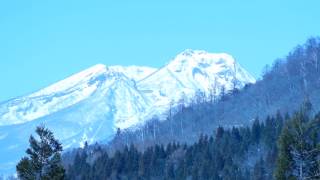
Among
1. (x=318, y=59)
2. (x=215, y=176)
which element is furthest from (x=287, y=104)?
(x=215, y=176)

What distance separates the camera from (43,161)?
1554 inches

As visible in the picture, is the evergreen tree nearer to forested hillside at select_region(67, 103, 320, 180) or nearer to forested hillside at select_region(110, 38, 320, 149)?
forested hillside at select_region(67, 103, 320, 180)

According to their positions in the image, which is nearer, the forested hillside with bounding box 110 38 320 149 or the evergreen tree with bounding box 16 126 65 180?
the evergreen tree with bounding box 16 126 65 180

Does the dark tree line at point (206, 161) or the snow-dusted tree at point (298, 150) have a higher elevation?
the dark tree line at point (206, 161)

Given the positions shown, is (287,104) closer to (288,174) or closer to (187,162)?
(187,162)

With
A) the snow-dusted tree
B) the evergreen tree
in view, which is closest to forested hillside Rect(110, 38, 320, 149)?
the snow-dusted tree

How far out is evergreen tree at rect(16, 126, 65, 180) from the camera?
3875 cm

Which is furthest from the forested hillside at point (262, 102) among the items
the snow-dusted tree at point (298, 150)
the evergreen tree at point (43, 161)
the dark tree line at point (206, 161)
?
the evergreen tree at point (43, 161)

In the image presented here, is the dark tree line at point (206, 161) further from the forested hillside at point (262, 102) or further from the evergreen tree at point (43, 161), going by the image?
the evergreen tree at point (43, 161)

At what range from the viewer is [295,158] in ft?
132

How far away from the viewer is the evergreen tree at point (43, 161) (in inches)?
1526

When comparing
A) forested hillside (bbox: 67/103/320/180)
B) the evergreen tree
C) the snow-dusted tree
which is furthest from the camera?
forested hillside (bbox: 67/103/320/180)

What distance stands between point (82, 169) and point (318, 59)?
286 feet

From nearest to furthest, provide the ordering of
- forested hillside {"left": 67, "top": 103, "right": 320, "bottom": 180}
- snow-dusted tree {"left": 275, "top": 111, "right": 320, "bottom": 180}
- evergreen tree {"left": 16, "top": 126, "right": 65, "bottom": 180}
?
1. evergreen tree {"left": 16, "top": 126, "right": 65, "bottom": 180}
2. snow-dusted tree {"left": 275, "top": 111, "right": 320, "bottom": 180}
3. forested hillside {"left": 67, "top": 103, "right": 320, "bottom": 180}
